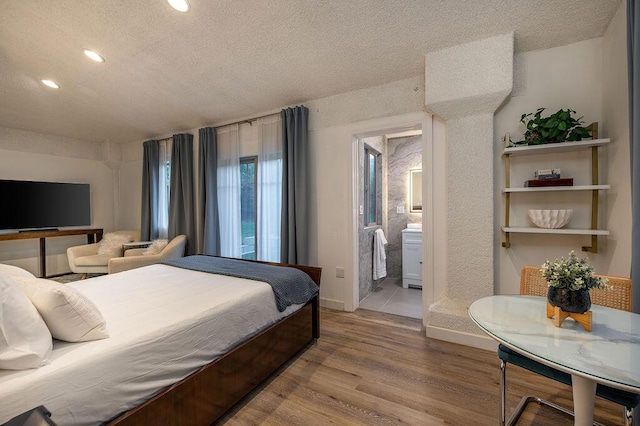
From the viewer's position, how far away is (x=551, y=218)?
2066 mm

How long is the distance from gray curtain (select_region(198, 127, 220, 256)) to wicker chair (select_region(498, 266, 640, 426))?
3.56 metres

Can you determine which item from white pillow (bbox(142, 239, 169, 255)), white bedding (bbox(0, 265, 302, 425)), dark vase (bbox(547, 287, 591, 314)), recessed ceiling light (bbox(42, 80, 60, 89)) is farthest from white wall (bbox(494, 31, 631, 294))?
recessed ceiling light (bbox(42, 80, 60, 89))

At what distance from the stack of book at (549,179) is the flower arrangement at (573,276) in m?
1.21

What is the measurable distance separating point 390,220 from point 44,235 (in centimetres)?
568

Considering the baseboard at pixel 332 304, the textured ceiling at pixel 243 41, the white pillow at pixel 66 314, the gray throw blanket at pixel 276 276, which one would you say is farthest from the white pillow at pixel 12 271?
the baseboard at pixel 332 304

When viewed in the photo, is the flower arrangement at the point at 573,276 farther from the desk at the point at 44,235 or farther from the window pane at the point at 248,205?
the desk at the point at 44,235

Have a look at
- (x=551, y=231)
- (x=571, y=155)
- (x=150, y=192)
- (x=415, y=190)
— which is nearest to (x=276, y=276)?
(x=551, y=231)

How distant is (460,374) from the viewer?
1.89 meters

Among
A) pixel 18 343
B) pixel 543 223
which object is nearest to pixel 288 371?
pixel 18 343

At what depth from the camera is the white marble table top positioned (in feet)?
2.75

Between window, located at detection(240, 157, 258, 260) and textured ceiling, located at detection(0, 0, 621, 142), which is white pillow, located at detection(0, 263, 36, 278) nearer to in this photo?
textured ceiling, located at detection(0, 0, 621, 142)

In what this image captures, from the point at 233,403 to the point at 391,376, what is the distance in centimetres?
107

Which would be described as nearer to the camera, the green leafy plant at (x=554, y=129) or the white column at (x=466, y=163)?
the green leafy plant at (x=554, y=129)

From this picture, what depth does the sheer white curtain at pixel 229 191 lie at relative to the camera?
3.82m
